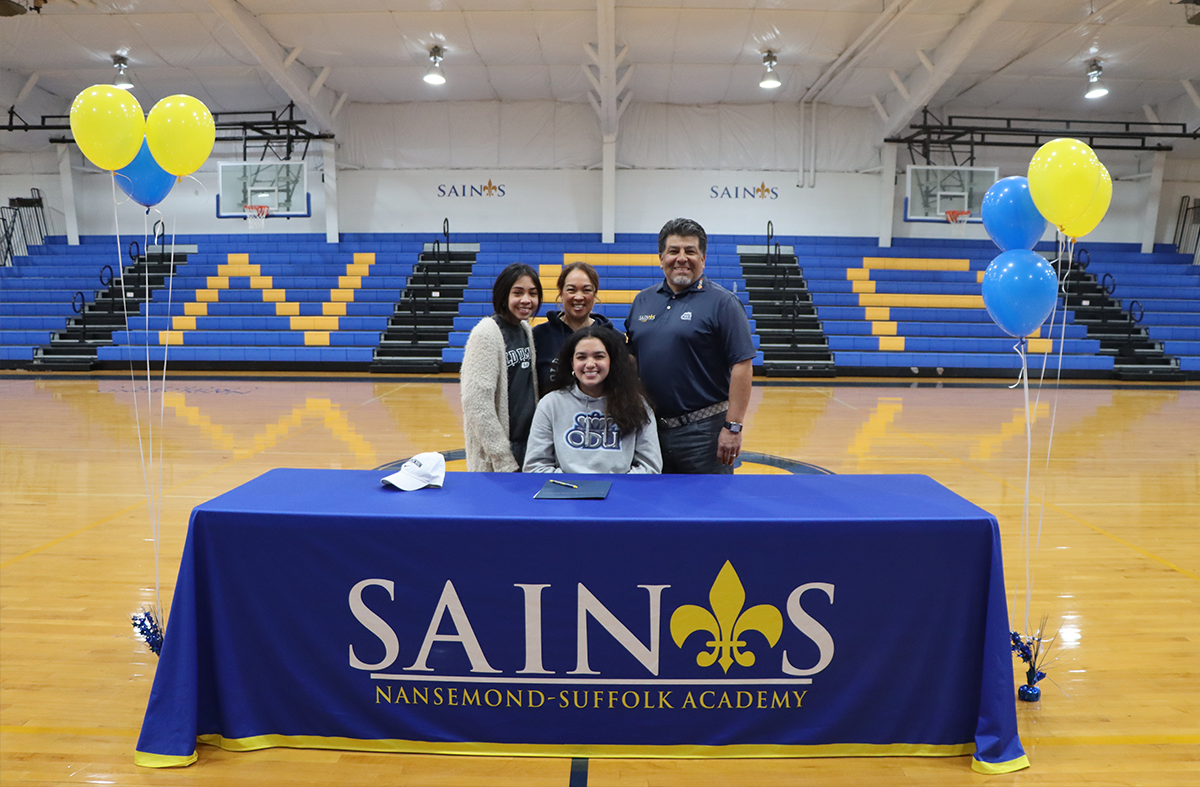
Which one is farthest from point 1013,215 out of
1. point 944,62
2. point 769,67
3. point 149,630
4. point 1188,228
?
point 1188,228

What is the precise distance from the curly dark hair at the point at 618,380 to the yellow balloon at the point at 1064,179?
1381 millimetres

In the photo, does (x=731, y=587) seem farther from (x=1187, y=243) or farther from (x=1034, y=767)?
(x=1187, y=243)

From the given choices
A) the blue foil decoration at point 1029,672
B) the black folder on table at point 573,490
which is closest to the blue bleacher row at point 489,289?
the blue foil decoration at point 1029,672

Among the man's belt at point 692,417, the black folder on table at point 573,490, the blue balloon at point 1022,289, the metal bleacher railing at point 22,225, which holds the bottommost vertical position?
the black folder on table at point 573,490

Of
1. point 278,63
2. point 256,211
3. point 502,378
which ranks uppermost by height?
point 278,63

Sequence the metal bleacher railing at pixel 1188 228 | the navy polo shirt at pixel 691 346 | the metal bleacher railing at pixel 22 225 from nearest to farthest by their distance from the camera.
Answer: the navy polo shirt at pixel 691 346
the metal bleacher railing at pixel 22 225
the metal bleacher railing at pixel 1188 228

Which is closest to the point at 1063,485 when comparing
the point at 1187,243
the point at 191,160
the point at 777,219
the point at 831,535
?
the point at 831,535

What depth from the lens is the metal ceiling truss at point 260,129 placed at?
1305 centimetres

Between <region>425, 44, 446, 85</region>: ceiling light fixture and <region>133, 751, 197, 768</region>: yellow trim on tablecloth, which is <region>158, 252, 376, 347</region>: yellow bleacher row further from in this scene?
<region>133, 751, 197, 768</region>: yellow trim on tablecloth

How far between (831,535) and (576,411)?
99cm

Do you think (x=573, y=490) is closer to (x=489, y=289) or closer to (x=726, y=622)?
(x=726, y=622)

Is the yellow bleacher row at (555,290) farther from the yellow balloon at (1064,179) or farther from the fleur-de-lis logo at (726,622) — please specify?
the fleur-de-lis logo at (726,622)

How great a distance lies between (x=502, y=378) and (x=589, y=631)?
1137 millimetres

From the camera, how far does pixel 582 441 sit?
2.47 m
